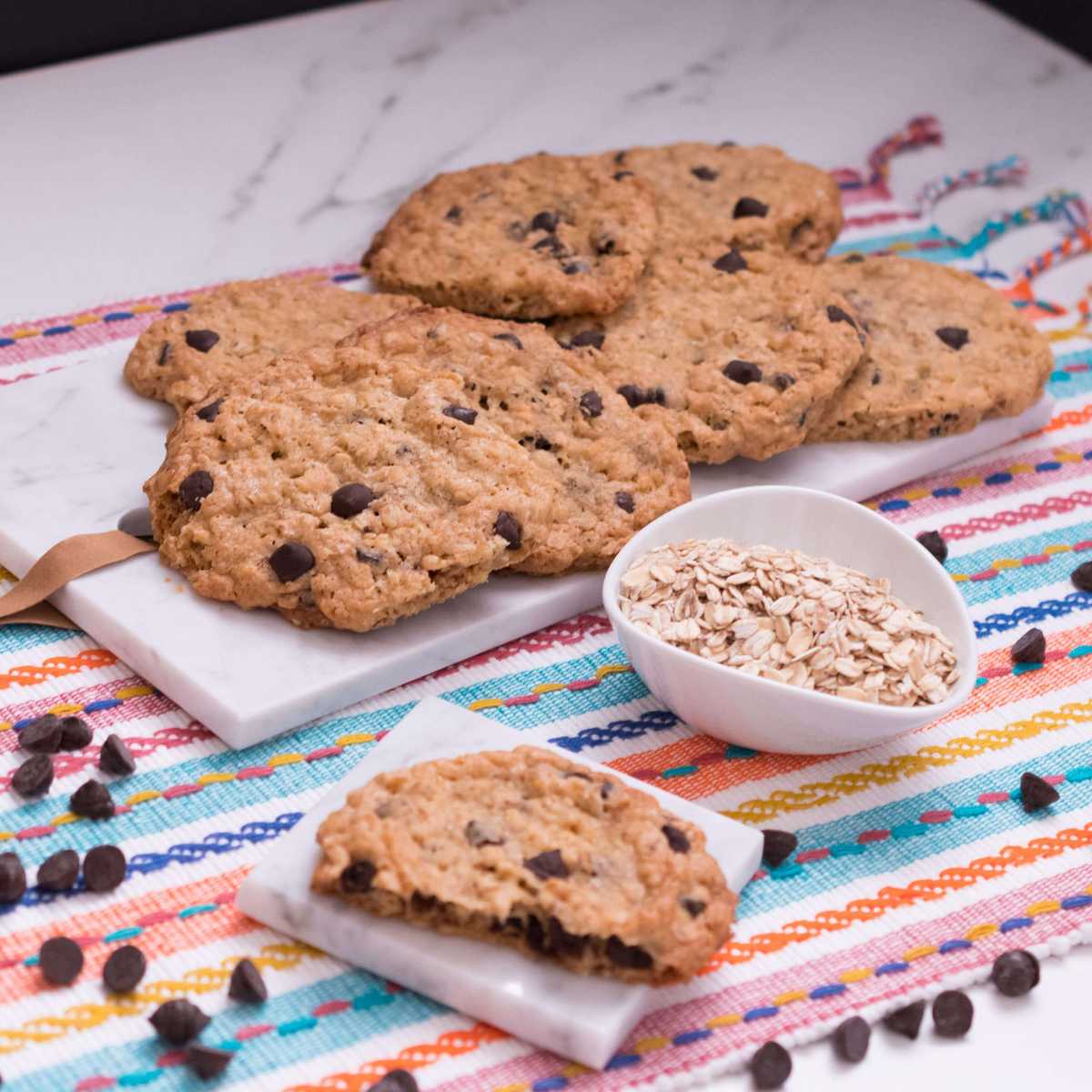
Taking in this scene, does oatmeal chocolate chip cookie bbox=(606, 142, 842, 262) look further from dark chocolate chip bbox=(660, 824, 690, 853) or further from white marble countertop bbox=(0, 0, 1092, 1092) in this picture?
dark chocolate chip bbox=(660, 824, 690, 853)

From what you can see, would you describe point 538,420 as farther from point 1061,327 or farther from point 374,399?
point 1061,327

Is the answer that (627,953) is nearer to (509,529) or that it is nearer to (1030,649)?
(509,529)

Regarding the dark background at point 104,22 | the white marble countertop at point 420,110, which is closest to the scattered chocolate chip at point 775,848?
the white marble countertop at point 420,110

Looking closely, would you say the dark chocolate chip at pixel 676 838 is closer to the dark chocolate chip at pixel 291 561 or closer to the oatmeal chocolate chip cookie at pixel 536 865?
the oatmeal chocolate chip cookie at pixel 536 865

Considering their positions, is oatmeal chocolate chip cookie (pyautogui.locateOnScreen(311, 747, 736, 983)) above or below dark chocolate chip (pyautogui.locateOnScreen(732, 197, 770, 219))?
below

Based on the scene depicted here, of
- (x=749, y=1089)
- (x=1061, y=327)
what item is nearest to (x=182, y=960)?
(x=749, y=1089)

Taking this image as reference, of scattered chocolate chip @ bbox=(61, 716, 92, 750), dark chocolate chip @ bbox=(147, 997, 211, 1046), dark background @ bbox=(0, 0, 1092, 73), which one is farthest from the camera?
dark background @ bbox=(0, 0, 1092, 73)

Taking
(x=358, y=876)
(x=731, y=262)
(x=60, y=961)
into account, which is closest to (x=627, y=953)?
(x=358, y=876)

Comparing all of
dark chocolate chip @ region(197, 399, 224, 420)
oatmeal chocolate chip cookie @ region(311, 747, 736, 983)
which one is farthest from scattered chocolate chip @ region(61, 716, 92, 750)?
dark chocolate chip @ region(197, 399, 224, 420)
